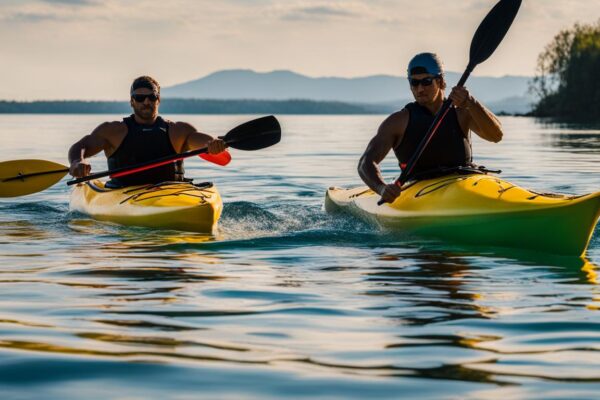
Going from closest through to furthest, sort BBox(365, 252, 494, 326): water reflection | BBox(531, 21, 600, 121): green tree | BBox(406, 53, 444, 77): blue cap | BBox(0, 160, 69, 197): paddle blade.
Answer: BBox(365, 252, 494, 326): water reflection
BBox(406, 53, 444, 77): blue cap
BBox(0, 160, 69, 197): paddle blade
BBox(531, 21, 600, 121): green tree

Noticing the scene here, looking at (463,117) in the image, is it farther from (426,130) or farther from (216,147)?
(216,147)

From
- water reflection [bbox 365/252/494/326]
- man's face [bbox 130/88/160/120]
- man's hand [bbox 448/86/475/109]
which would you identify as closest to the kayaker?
man's face [bbox 130/88/160/120]

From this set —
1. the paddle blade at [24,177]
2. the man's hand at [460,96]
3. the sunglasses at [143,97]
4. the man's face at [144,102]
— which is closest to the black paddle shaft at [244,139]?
the man's face at [144,102]

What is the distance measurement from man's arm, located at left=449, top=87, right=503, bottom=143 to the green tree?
7050 centimetres

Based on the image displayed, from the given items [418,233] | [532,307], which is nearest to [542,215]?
[418,233]

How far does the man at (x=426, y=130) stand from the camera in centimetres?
902

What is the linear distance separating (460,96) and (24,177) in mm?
5258

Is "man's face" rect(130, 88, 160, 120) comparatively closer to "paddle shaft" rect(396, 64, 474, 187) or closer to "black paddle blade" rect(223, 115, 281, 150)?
"black paddle blade" rect(223, 115, 281, 150)

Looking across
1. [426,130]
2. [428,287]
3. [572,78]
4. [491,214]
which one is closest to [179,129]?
[426,130]

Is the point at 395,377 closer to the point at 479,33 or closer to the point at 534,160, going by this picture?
the point at 479,33

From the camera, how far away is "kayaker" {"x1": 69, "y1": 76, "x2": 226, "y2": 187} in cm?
1052

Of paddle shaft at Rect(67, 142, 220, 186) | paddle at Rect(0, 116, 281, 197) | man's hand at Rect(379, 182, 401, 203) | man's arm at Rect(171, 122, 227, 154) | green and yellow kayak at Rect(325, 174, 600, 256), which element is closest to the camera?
green and yellow kayak at Rect(325, 174, 600, 256)

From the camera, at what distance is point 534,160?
23.1 meters

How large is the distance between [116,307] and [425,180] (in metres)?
3.97
